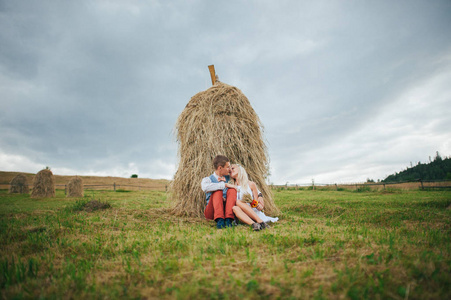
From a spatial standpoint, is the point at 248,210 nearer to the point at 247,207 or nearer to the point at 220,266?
the point at 247,207

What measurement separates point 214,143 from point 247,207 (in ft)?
6.65

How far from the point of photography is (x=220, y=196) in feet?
15.5

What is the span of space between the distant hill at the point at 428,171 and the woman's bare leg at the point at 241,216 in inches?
1739

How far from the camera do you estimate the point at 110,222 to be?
4840 mm

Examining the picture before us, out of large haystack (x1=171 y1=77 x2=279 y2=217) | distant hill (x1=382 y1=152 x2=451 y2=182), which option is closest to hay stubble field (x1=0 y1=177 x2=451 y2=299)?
large haystack (x1=171 y1=77 x2=279 y2=217)

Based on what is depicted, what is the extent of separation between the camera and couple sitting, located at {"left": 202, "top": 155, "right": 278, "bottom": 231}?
14.6 feet

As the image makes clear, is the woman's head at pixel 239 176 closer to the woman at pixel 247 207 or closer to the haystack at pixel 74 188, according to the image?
the woman at pixel 247 207

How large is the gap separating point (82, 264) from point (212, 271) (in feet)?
5.07

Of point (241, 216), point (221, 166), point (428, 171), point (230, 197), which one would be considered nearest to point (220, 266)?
point (241, 216)

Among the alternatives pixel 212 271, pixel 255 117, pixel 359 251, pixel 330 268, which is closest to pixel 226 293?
pixel 212 271

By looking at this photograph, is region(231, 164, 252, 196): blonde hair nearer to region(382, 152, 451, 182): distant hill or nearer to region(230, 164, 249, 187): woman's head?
region(230, 164, 249, 187): woman's head

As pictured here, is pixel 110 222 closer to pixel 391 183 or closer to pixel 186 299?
pixel 186 299

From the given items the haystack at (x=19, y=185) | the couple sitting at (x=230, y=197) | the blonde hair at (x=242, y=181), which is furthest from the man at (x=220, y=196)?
the haystack at (x=19, y=185)

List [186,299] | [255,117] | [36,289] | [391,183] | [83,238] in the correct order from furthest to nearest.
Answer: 1. [391,183]
2. [255,117]
3. [83,238]
4. [36,289]
5. [186,299]
